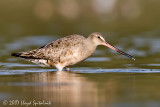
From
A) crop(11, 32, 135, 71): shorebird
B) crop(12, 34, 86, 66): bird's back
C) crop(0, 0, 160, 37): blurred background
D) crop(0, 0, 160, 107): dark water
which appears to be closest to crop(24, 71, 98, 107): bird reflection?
crop(0, 0, 160, 107): dark water

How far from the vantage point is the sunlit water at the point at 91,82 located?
31.5 feet

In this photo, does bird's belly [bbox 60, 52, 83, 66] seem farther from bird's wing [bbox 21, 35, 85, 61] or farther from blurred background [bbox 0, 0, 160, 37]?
blurred background [bbox 0, 0, 160, 37]

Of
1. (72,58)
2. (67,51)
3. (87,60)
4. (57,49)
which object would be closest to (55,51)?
(57,49)

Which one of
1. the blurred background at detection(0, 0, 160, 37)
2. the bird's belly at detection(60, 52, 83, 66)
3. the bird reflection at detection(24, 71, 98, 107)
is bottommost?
the bird reflection at detection(24, 71, 98, 107)

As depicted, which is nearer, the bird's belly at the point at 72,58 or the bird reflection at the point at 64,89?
the bird reflection at the point at 64,89

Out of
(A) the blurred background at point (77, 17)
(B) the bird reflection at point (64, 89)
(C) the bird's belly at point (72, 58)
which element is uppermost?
(A) the blurred background at point (77, 17)

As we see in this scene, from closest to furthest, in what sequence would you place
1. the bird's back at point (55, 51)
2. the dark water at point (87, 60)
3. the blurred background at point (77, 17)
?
the dark water at point (87, 60)
the bird's back at point (55, 51)
the blurred background at point (77, 17)

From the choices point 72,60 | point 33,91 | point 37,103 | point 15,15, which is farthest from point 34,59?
point 15,15

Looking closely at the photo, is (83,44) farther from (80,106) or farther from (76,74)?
(80,106)

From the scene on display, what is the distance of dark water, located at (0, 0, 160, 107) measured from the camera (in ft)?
32.3

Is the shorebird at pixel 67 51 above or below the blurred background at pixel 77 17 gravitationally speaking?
below

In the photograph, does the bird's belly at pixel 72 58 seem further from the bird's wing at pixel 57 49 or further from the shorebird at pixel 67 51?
the bird's wing at pixel 57 49

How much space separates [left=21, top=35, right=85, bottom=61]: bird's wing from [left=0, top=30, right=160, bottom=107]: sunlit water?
38 centimetres

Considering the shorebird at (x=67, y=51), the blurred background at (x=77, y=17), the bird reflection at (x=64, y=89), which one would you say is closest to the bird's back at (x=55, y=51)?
the shorebird at (x=67, y=51)
